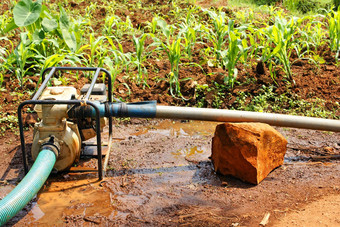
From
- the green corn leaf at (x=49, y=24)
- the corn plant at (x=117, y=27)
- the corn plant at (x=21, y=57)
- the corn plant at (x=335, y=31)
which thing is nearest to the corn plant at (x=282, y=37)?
the corn plant at (x=335, y=31)

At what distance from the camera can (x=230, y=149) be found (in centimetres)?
309

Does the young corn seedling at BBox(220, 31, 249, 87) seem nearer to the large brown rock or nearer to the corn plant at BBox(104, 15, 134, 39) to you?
the large brown rock

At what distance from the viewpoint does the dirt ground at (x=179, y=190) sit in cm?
263

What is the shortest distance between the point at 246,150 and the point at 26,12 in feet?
10.9

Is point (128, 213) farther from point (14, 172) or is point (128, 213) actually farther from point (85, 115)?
point (14, 172)

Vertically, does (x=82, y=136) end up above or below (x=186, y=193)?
above

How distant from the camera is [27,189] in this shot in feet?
8.06

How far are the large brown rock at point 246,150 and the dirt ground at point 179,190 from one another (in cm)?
9

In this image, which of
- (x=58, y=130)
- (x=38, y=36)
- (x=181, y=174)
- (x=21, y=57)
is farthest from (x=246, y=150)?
(x=38, y=36)

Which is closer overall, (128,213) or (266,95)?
(128,213)

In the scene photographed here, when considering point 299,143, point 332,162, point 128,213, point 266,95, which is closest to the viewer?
point 128,213

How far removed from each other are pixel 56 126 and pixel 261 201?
179cm

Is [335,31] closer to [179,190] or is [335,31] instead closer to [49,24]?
[179,190]

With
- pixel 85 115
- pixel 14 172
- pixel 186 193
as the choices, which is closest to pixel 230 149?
pixel 186 193
